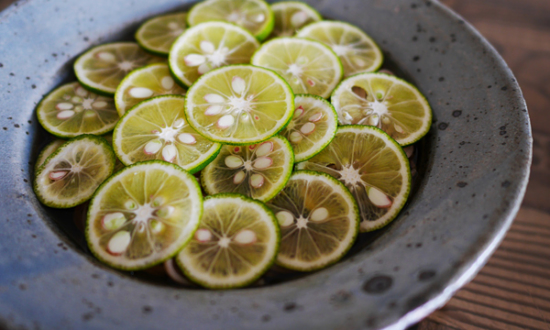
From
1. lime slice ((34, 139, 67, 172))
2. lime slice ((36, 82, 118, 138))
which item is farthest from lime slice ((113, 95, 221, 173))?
lime slice ((34, 139, 67, 172))

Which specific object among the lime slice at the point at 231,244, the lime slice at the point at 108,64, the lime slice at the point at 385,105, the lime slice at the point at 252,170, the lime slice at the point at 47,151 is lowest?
the lime slice at the point at 231,244

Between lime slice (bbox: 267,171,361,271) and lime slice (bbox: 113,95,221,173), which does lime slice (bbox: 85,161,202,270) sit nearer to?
lime slice (bbox: 113,95,221,173)

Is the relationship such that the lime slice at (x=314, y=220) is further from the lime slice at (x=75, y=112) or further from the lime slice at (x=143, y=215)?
the lime slice at (x=75, y=112)

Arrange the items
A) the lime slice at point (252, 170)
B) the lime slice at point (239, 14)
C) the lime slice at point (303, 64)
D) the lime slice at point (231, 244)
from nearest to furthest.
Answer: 1. the lime slice at point (231, 244)
2. the lime slice at point (252, 170)
3. the lime slice at point (303, 64)
4. the lime slice at point (239, 14)

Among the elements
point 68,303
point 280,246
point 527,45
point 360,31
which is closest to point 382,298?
point 280,246

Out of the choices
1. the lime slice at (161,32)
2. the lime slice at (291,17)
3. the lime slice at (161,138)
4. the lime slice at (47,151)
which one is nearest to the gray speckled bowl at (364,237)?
the lime slice at (47,151)

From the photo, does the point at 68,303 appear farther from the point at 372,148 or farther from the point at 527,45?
the point at 527,45

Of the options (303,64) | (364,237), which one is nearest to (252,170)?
(364,237)
